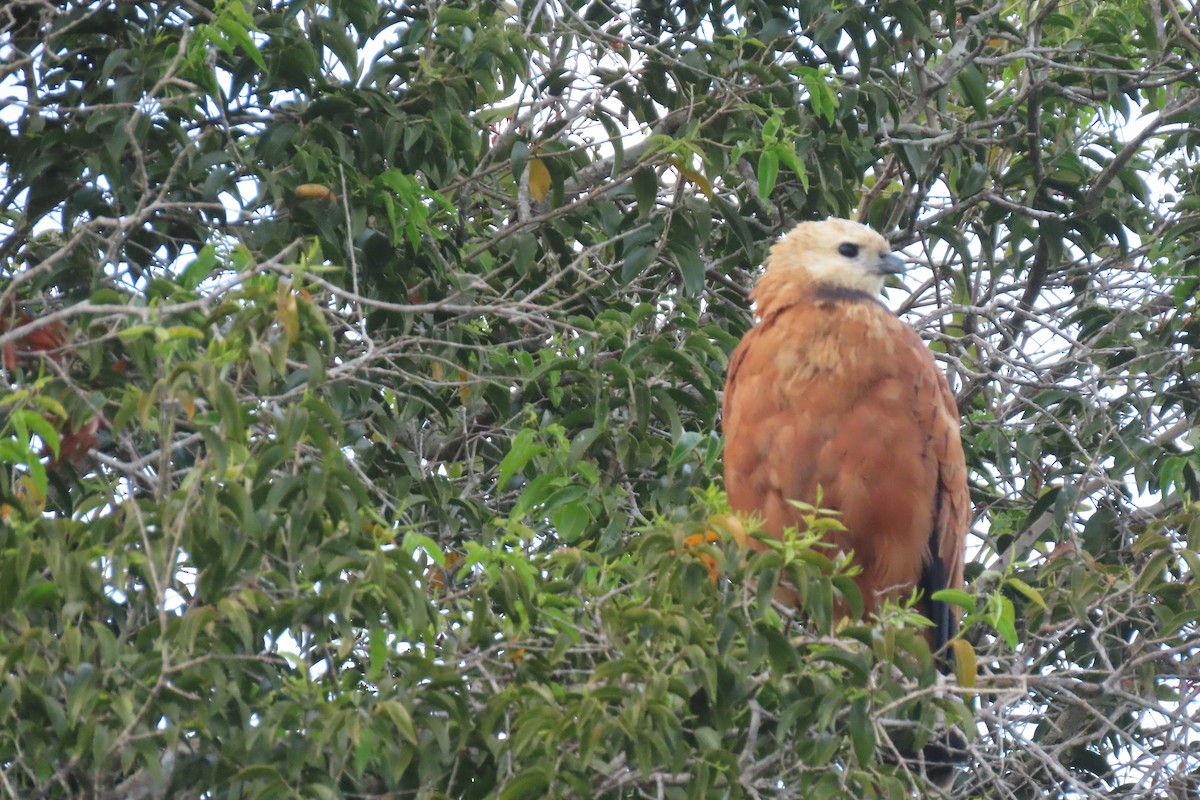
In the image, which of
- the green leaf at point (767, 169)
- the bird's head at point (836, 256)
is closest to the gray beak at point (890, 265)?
the bird's head at point (836, 256)

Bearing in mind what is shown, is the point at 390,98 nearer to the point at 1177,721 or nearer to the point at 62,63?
the point at 62,63

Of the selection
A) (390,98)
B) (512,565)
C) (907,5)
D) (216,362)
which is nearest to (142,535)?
(216,362)

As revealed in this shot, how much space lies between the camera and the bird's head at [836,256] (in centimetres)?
445

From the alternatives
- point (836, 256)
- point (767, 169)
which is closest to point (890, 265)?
point (836, 256)

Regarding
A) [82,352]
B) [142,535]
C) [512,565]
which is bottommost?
[512,565]

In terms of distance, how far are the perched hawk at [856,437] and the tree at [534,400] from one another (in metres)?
0.19

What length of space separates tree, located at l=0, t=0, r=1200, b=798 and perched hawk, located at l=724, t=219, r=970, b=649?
0.19 meters

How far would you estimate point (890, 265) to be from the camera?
14.9 ft

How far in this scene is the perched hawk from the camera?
4086 mm

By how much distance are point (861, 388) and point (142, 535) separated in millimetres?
2310

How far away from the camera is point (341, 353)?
12.4ft

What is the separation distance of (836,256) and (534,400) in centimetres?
105

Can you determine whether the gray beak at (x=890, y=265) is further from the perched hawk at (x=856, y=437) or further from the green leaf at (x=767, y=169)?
the green leaf at (x=767, y=169)

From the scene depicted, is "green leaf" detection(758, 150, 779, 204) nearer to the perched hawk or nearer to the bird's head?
the perched hawk
